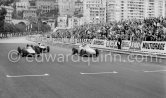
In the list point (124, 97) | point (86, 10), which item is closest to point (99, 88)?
point (124, 97)

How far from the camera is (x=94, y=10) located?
443 ft

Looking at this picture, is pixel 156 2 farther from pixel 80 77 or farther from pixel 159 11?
pixel 80 77

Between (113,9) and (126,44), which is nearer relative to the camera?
(126,44)

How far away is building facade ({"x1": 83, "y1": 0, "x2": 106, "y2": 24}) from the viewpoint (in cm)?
13050

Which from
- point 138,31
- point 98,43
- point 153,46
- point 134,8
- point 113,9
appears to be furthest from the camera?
point 134,8

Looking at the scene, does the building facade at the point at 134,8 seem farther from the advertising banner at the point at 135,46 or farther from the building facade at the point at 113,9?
the advertising banner at the point at 135,46

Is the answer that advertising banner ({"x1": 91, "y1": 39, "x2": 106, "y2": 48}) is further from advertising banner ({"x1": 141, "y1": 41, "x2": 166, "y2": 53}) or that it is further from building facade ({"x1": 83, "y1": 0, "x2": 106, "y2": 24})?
building facade ({"x1": 83, "y1": 0, "x2": 106, "y2": 24})

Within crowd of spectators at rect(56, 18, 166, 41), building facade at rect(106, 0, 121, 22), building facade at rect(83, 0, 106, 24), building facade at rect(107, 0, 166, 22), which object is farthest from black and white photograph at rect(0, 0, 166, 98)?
building facade at rect(107, 0, 166, 22)

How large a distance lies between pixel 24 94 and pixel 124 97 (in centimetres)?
304

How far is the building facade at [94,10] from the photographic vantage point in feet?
428

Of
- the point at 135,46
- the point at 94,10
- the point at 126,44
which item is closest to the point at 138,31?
the point at 126,44

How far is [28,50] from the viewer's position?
25.4 metres

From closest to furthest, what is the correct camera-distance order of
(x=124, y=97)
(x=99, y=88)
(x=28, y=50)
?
(x=124, y=97)
(x=99, y=88)
(x=28, y=50)

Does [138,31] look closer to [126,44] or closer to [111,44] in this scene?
[126,44]
